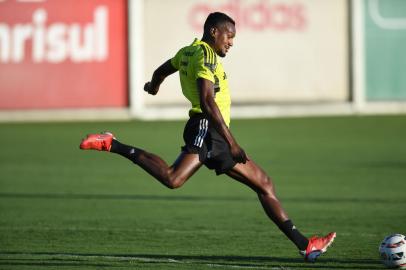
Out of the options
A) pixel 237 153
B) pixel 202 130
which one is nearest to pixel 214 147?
pixel 202 130

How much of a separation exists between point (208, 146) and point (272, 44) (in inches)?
739

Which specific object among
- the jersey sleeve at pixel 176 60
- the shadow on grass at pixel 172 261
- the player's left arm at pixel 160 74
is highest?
the jersey sleeve at pixel 176 60

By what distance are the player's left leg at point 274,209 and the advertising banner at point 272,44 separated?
1808 centimetres

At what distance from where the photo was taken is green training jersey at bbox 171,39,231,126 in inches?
354

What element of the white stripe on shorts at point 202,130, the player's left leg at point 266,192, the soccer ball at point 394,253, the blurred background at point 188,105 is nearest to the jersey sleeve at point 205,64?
the white stripe on shorts at point 202,130

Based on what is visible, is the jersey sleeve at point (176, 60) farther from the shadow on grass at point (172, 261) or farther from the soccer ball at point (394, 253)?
the soccer ball at point (394, 253)

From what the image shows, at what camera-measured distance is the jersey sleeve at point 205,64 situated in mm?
8961

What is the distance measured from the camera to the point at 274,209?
9.41 meters

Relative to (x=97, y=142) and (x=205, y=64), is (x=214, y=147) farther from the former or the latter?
(x=97, y=142)

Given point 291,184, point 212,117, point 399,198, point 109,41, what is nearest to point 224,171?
point 212,117

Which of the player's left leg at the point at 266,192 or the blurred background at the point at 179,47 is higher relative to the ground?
the blurred background at the point at 179,47

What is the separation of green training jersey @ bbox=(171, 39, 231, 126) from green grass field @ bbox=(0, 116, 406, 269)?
143 cm

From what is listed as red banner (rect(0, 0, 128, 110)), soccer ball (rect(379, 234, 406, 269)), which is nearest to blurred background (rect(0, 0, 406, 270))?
red banner (rect(0, 0, 128, 110))

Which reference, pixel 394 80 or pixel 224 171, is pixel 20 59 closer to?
pixel 394 80
